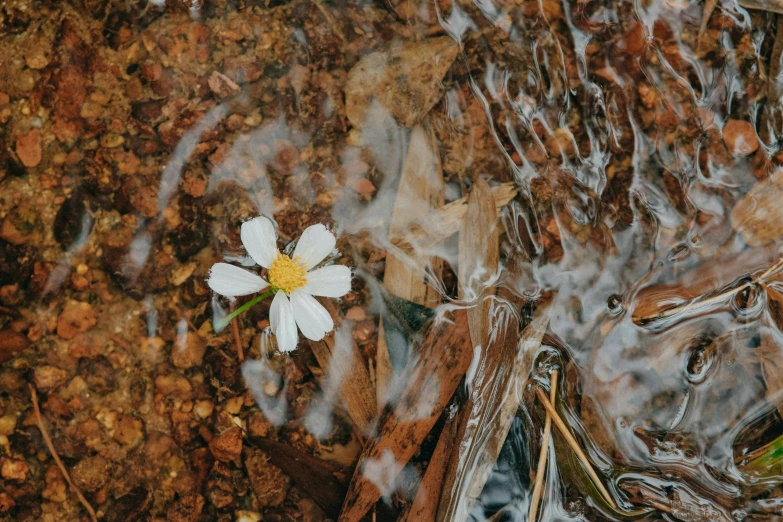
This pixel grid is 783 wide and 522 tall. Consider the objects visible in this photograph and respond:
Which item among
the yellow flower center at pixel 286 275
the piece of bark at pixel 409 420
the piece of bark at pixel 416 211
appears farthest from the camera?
the piece of bark at pixel 416 211

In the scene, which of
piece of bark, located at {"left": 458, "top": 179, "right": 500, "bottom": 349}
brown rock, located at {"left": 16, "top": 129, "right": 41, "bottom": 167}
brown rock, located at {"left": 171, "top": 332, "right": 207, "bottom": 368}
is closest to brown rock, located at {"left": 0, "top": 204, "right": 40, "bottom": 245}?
brown rock, located at {"left": 16, "top": 129, "right": 41, "bottom": 167}

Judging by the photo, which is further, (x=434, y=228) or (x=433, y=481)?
(x=434, y=228)

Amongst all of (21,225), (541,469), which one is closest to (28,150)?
(21,225)

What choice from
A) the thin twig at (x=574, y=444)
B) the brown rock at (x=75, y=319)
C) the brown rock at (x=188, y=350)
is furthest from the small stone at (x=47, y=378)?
the thin twig at (x=574, y=444)

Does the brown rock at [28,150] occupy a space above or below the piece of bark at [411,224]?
above

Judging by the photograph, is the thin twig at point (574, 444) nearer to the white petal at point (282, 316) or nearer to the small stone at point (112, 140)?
the white petal at point (282, 316)

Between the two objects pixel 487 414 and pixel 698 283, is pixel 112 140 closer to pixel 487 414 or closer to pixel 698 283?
pixel 487 414
